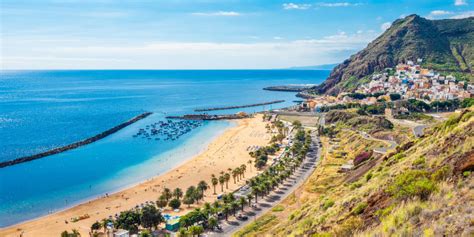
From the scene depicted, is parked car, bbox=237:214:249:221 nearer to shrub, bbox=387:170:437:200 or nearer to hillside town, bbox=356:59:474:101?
shrub, bbox=387:170:437:200

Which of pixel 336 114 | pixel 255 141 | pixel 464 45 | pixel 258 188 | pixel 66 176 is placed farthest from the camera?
pixel 464 45

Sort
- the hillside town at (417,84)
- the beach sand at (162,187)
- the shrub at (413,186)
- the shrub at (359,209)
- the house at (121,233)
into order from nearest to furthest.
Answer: the shrub at (413,186) < the shrub at (359,209) < the house at (121,233) < the beach sand at (162,187) < the hillside town at (417,84)

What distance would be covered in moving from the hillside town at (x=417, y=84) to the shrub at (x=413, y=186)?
4005 inches

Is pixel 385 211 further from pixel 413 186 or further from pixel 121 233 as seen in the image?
pixel 121 233

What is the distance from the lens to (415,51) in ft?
532

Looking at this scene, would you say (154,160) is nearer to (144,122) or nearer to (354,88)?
(144,122)

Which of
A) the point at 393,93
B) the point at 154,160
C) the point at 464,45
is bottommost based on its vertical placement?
the point at 154,160

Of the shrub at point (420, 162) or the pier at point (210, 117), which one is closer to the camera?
the shrub at point (420, 162)

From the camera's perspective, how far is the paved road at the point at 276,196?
37312 mm

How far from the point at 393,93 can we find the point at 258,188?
8929 cm

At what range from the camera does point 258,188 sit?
43.8 m

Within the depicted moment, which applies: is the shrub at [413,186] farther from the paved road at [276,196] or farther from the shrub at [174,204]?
the shrub at [174,204]

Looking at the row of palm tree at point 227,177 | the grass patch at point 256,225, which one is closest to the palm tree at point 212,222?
the grass patch at point 256,225

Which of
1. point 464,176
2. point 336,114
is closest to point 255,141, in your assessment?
point 336,114
